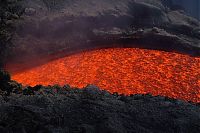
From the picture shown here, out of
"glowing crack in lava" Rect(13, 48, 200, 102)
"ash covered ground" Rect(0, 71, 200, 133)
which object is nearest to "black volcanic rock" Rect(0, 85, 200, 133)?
"ash covered ground" Rect(0, 71, 200, 133)

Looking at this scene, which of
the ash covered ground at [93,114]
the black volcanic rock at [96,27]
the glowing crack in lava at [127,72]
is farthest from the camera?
the black volcanic rock at [96,27]

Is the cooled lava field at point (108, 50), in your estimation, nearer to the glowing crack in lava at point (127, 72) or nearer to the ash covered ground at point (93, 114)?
the glowing crack in lava at point (127, 72)

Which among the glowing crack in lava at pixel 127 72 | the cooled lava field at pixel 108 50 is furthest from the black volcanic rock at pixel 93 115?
the glowing crack in lava at pixel 127 72

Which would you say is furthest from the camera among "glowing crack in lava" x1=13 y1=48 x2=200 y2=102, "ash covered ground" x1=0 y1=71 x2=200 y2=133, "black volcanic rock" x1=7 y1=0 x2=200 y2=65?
"black volcanic rock" x1=7 y1=0 x2=200 y2=65

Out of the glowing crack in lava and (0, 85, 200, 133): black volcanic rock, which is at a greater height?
(0, 85, 200, 133): black volcanic rock

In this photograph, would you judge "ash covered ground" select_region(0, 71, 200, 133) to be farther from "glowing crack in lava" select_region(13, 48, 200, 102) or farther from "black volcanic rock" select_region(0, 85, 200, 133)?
"glowing crack in lava" select_region(13, 48, 200, 102)

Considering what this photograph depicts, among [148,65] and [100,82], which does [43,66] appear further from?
[148,65]

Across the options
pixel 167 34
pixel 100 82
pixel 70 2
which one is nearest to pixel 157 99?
pixel 100 82
